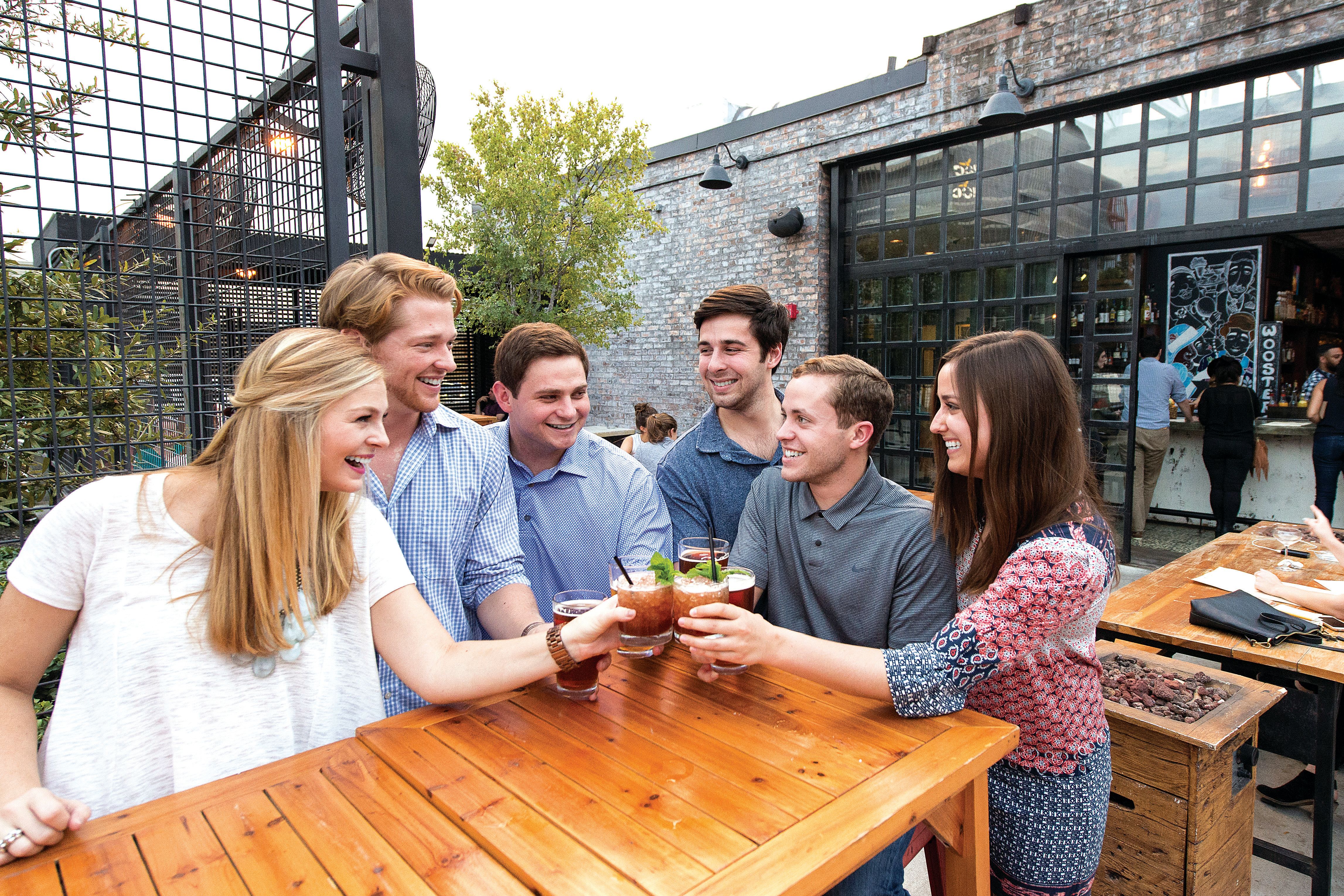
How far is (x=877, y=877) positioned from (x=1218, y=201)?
5.48 m

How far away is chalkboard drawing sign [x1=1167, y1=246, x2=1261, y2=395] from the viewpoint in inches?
273

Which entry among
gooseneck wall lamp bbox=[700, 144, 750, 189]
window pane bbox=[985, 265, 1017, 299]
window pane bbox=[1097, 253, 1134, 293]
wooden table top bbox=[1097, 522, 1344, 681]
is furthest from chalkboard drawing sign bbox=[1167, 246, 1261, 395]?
wooden table top bbox=[1097, 522, 1344, 681]

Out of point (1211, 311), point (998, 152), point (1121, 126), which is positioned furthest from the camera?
point (1211, 311)

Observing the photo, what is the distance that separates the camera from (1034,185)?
5.95 meters

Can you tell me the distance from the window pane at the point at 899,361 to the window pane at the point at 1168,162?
2.29 m

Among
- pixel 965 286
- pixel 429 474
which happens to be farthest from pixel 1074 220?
pixel 429 474

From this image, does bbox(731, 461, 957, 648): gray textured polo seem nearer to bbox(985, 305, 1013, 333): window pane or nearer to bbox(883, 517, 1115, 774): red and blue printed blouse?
bbox(883, 517, 1115, 774): red and blue printed blouse

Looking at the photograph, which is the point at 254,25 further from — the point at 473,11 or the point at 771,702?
the point at 473,11

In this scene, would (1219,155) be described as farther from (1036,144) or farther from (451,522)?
(451,522)

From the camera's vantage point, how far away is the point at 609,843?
3.11ft

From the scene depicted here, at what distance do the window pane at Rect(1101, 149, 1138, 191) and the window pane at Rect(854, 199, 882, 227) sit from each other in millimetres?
1962

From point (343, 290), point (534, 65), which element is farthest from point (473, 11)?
point (534, 65)

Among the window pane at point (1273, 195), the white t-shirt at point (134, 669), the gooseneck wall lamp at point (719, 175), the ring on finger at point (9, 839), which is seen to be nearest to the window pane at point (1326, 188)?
the window pane at point (1273, 195)

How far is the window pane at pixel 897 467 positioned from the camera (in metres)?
7.02
